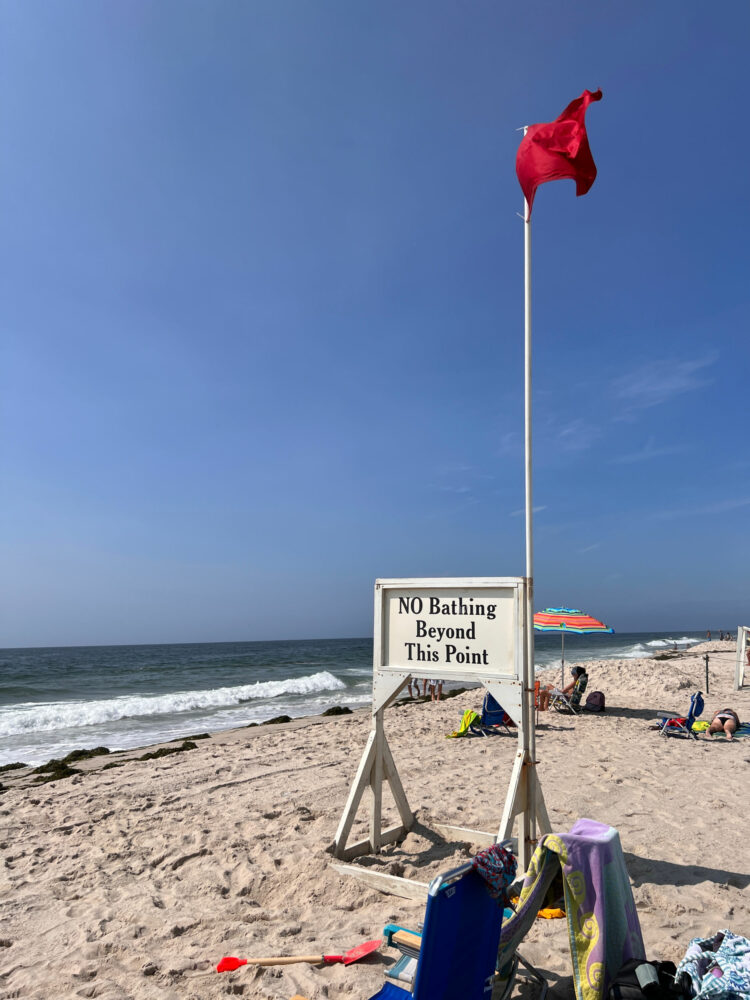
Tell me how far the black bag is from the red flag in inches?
212

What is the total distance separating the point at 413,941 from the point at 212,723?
1409cm

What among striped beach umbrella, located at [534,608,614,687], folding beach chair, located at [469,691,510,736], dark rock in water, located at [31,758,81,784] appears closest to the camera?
dark rock in water, located at [31,758,81,784]

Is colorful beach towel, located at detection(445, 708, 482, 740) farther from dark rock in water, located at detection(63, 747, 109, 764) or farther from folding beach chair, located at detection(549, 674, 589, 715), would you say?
dark rock in water, located at detection(63, 747, 109, 764)

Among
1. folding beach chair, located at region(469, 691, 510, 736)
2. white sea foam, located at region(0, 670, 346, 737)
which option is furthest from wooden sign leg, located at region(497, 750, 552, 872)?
white sea foam, located at region(0, 670, 346, 737)

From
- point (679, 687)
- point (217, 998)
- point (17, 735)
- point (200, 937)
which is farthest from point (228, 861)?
point (679, 687)

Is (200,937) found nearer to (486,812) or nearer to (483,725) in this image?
(486,812)

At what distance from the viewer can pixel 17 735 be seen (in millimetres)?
15062

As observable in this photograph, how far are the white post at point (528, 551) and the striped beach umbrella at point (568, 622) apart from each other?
306 inches

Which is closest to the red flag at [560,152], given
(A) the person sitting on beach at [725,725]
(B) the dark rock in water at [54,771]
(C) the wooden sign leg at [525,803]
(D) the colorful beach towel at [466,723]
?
(C) the wooden sign leg at [525,803]

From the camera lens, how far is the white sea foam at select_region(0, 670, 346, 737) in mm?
17719

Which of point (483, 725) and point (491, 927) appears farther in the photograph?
point (483, 725)

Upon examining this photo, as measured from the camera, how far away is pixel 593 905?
288 centimetres

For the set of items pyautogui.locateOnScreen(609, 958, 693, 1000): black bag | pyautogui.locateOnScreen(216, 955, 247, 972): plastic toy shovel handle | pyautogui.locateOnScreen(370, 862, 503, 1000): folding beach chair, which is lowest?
pyautogui.locateOnScreen(216, 955, 247, 972): plastic toy shovel handle

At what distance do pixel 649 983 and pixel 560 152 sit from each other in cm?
590
